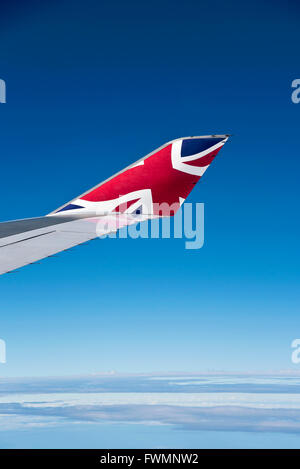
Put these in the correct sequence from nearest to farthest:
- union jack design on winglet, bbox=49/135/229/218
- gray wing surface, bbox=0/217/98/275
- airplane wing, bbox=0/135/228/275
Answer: gray wing surface, bbox=0/217/98/275, airplane wing, bbox=0/135/228/275, union jack design on winglet, bbox=49/135/229/218

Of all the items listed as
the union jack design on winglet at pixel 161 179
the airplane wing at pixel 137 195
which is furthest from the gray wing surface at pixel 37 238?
the union jack design on winglet at pixel 161 179

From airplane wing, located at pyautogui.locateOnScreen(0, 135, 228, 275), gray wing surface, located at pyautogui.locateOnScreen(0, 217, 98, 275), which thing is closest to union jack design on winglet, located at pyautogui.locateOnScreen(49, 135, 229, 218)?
airplane wing, located at pyautogui.locateOnScreen(0, 135, 228, 275)

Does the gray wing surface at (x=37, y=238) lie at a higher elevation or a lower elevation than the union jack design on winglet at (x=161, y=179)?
lower

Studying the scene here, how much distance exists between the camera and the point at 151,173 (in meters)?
9.40

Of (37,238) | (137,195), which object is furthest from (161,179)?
(37,238)

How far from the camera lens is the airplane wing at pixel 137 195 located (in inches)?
343

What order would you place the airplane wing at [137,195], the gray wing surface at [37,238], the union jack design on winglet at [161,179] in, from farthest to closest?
the union jack design on winglet at [161,179] < the airplane wing at [137,195] < the gray wing surface at [37,238]

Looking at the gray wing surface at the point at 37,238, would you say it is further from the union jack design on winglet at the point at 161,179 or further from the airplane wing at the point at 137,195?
the union jack design on winglet at the point at 161,179

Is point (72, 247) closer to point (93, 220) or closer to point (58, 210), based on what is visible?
point (93, 220)

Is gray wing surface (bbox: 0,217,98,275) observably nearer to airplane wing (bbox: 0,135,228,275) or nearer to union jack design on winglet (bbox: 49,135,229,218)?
airplane wing (bbox: 0,135,228,275)

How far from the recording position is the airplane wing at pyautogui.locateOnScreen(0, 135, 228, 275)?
8.70 m

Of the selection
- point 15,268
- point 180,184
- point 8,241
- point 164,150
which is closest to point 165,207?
point 180,184

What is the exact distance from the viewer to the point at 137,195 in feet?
31.4

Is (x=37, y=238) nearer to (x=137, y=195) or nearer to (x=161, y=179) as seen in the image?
(x=137, y=195)
